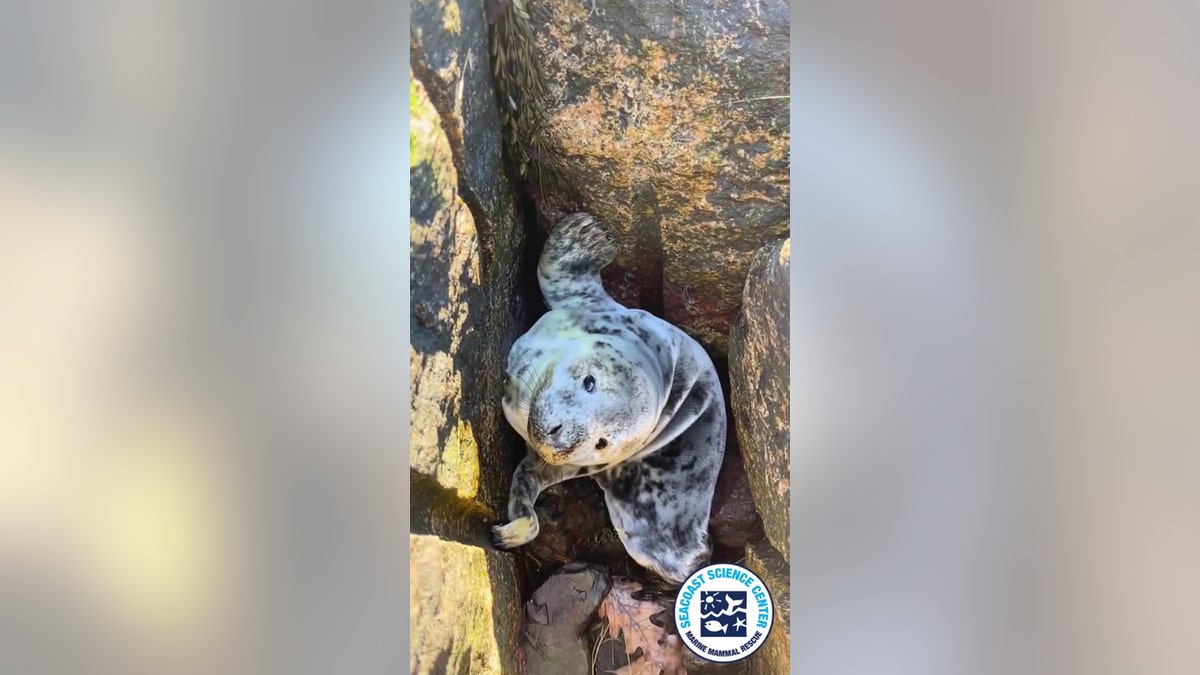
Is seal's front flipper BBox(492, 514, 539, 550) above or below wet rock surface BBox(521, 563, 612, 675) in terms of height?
above

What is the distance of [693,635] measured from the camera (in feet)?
2.95

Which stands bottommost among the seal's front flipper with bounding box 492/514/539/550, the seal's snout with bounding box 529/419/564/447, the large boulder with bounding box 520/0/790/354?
the seal's front flipper with bounding box 492/514/539/550

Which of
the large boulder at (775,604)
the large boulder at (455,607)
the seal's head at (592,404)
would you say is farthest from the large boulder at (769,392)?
the large boulder at (455,607)

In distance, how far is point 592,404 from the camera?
915 millimetres

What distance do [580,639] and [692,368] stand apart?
382 millimetres

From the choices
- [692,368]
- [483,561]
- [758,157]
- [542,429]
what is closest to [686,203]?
[758,157]

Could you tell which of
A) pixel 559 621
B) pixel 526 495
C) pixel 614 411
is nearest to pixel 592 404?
pixel 614 411

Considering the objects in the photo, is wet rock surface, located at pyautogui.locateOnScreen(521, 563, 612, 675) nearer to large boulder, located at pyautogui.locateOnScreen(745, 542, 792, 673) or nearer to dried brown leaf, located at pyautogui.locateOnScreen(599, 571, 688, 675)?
dried brown leaf, located at pyautogui.locateOnScreen(599, 571, 688, 675)

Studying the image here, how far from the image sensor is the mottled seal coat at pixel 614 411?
906 mm

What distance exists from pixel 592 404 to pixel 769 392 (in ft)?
0.76

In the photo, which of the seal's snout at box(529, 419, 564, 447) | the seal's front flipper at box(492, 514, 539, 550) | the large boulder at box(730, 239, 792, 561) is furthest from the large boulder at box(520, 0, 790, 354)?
the seal's front flipper at box(492, 514, 539, 550)
